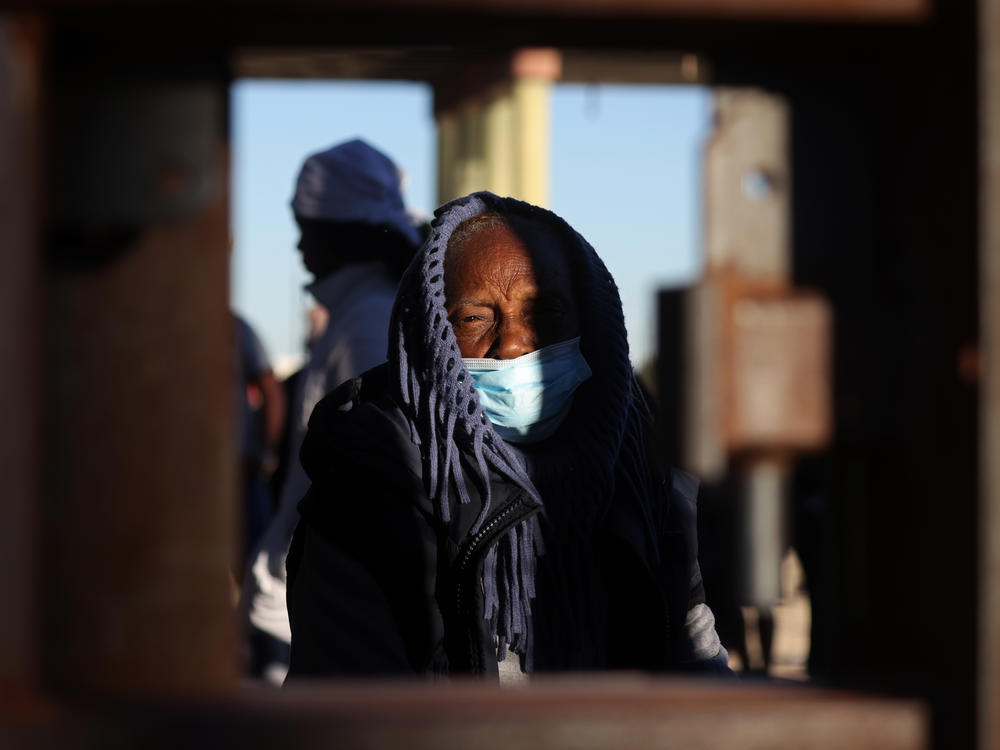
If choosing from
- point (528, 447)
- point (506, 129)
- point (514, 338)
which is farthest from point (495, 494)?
point (506, 129)

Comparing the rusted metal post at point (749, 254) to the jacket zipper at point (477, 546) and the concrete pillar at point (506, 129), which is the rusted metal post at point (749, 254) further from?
the concrete pillar at point (506, 129)

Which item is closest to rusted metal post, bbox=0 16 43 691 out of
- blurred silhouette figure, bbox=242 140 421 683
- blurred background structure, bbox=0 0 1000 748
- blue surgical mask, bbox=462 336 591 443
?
blurred background structure, bbox=0 0 1000 748

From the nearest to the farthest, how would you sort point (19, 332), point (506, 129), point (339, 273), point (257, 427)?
point (19, 332), point (339, 273), point (257, 427), point (506, 129)

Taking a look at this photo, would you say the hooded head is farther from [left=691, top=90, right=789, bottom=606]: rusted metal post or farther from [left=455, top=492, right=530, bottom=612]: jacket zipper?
[left=691, top=90, right=789, bottom=606]: rusted metal post

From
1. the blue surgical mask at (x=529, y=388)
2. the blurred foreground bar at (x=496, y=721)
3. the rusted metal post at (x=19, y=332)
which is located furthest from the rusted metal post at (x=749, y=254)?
the blue surgical mask at (x=529, y=388)

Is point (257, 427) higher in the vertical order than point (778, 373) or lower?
lower

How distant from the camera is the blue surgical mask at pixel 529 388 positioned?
2.47m

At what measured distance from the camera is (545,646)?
91.3 inches

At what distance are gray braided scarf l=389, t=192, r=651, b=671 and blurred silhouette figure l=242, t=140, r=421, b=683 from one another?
918 mm

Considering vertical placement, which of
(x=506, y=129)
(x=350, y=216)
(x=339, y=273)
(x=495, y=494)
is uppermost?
(x=506, y=129)

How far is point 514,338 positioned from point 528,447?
21cm

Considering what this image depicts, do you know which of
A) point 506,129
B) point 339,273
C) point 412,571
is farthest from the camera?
point 506,129

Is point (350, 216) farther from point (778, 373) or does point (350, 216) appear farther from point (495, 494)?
point (778, 373)

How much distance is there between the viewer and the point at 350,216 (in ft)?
12.0
